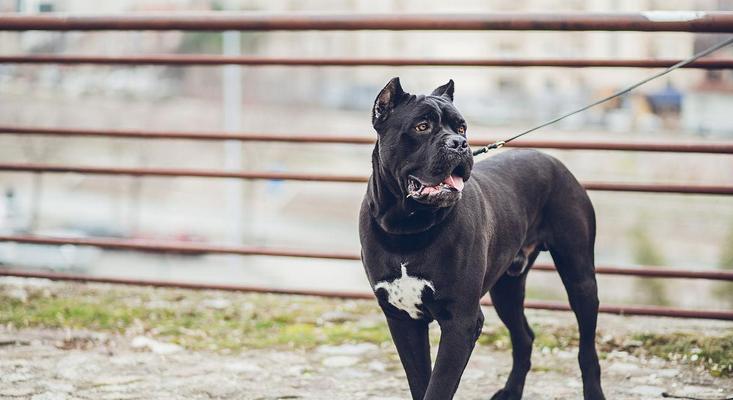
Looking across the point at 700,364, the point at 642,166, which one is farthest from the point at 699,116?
the point at 700,364

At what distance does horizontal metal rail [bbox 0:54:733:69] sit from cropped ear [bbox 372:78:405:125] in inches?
64.6

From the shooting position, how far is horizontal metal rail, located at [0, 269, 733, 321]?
4.50 m

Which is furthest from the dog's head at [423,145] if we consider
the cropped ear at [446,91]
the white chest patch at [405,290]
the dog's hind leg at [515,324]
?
the dog's hind leg at [515,324]

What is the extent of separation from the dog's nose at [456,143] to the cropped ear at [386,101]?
0.27 m

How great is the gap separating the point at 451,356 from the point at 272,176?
2.24m

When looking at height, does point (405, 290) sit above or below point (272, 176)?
below

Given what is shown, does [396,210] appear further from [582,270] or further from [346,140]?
[346,140]

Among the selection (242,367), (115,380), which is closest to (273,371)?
(242,367)

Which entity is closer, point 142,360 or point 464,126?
point 464,126

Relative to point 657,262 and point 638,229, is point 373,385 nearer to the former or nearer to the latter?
point 657,262

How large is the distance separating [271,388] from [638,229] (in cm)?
2440

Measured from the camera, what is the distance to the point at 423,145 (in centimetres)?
302

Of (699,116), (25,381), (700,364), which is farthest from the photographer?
(699,116)

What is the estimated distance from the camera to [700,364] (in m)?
4.19
